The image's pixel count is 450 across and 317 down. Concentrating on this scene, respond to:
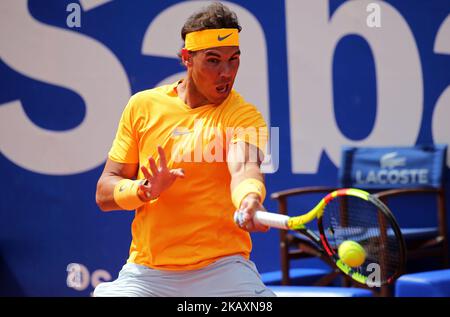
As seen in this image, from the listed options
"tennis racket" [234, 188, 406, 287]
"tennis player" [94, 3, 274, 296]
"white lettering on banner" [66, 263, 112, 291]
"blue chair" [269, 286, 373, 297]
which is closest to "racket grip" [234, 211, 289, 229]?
"tennis racket" [234, 188, 406, 287]

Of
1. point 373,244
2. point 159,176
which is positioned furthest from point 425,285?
point 159,176

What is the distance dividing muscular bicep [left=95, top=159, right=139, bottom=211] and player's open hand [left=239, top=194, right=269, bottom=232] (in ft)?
2.22

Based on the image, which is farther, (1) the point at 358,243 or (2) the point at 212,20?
(2) the point at 212,20

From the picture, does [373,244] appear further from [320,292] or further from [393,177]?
[393,177]

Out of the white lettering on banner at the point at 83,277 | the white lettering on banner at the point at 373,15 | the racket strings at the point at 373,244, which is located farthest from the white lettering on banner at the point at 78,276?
the racket strings at the point at 373,244

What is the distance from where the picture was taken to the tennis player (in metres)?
3.31

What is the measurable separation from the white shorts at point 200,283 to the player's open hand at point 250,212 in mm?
335

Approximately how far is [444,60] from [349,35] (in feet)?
2.37

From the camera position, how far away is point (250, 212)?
3.01 metres

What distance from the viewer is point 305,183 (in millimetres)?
6629

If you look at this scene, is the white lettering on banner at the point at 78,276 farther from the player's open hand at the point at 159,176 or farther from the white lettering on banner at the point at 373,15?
the player's open hand at the point at 159,176

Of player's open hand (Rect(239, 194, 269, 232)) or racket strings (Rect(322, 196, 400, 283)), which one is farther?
racket strings (Rect(322, 196, 400, 283))

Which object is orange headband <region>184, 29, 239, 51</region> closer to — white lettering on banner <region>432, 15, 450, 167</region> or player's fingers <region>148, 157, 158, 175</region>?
player's fingers <region>148, 157, 158, 175</region>

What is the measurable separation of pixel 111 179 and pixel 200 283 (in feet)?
1.92
